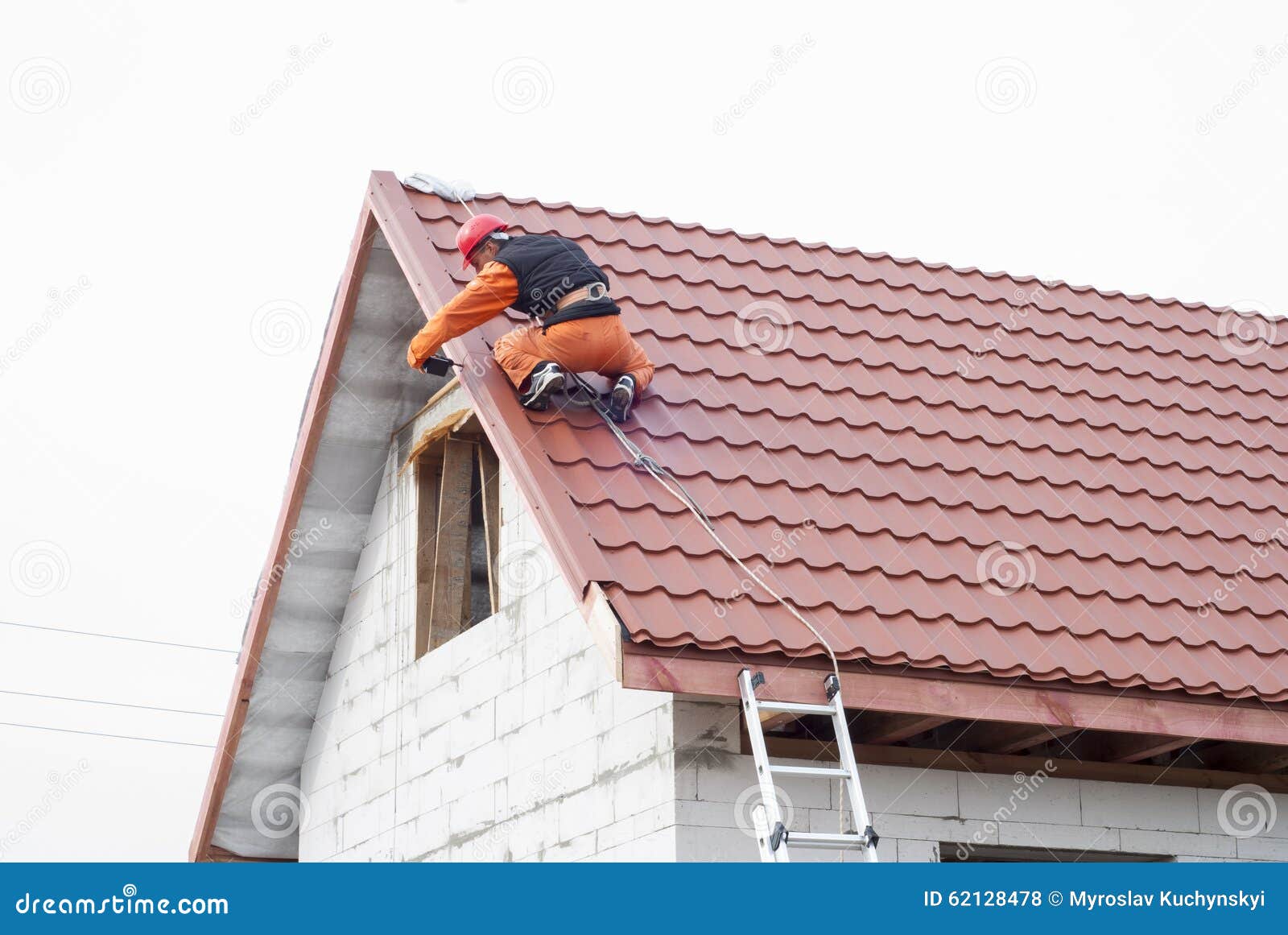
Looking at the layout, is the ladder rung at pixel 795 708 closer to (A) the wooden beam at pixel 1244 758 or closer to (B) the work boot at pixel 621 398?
(B) the work boot at pixel 621 398

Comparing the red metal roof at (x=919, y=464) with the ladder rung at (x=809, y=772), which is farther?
the red metal roof at (x=919, y=464)

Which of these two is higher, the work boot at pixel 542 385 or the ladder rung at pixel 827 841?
the work boot at pixel 542 385

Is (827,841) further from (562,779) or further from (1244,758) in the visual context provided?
(1244,758)

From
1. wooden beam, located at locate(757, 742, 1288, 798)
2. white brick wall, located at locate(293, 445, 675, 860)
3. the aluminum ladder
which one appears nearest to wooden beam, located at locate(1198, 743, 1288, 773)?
wooden beam, located at locate(757, 742, 1288, 798)

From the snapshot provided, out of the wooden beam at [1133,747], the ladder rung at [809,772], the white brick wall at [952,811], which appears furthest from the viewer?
the wooden beam at [1133,747]

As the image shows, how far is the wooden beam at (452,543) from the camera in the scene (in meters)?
9.88

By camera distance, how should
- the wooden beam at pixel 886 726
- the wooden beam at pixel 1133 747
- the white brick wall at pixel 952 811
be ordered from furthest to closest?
1. the wooden beam at pixel 1133 747
2. the wooden beam at pixel 886 726
3. the white brick wall at pixel 952 811

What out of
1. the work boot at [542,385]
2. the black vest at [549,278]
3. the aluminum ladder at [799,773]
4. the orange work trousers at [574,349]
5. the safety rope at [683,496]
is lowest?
the aluminum ladder at [799,773]

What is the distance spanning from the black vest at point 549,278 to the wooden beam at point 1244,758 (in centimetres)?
372

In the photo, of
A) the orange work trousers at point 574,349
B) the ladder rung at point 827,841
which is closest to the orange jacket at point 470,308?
the orange work trousers at point 574,349

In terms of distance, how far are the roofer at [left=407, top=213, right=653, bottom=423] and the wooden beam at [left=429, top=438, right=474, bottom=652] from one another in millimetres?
1785

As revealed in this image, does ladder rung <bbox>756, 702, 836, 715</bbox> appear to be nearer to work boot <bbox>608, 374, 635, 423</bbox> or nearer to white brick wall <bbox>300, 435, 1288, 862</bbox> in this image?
white brick wall <bbox>300, 435, 1288, 862</bbox>

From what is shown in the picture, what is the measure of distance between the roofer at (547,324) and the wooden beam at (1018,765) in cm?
190
